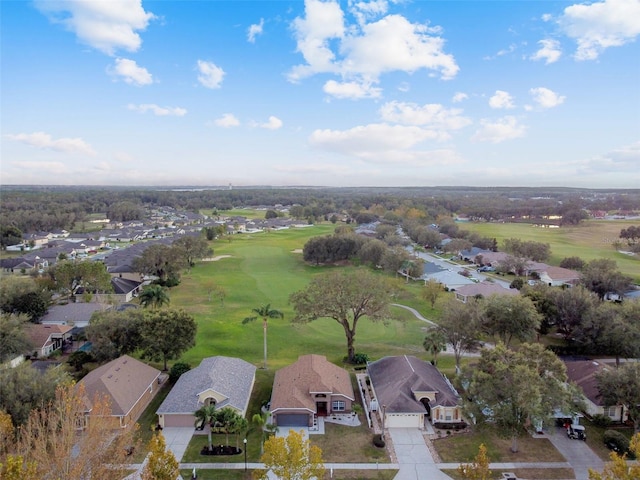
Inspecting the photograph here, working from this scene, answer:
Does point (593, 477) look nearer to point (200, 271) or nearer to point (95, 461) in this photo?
point (95, 461)

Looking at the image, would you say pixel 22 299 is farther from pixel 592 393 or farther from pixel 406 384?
pixel 592 393

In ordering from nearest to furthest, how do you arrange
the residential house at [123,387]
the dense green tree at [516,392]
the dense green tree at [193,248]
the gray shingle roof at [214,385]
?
1. the dense green tree at [516,392]
2. the residential house at [123,387]
3. the gray shingle roof at [214,385]
4. the dense green tree at [193,248]

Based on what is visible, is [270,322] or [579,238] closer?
[270,322]

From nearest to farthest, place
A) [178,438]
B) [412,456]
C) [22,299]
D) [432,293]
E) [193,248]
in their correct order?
[412,456] → [178,438] → [22,299] → [432,293] → [193,248]

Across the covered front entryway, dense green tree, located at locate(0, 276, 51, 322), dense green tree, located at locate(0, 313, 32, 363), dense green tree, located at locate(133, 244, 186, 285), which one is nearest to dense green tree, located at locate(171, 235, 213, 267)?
dense green tree, located at locate(133, 244, 186, 285)

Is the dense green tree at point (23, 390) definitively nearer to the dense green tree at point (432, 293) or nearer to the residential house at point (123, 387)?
the residential house at point (123, 387)

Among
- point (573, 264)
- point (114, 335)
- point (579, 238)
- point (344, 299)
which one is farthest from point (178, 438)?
point (579, 238)

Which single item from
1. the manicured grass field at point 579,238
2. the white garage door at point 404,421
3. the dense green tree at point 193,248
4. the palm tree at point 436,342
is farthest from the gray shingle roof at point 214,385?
the manicured grass field at point 579,238
